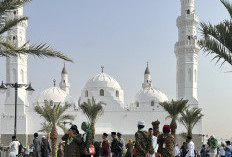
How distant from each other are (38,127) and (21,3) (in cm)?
4288

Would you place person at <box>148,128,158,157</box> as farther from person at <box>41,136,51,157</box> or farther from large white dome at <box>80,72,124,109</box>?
large white dome at <box>80,72,124,109</box>

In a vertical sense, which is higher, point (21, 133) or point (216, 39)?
point (216, 39)

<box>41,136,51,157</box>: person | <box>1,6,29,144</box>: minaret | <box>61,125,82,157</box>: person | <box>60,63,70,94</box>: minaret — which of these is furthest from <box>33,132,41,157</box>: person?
<box>60,63,70,94</box>: minaret

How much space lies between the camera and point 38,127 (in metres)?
51.3

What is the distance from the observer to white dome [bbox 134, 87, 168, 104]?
54.8 m

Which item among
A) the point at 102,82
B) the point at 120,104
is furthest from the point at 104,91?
the point at 120,104

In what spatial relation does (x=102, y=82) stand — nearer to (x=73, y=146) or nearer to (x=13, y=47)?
(x=13, y=47)

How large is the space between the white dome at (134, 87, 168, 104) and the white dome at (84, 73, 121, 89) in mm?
3461

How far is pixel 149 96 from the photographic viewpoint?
180 ft

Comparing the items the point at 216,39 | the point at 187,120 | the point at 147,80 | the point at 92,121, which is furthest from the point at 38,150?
the point at 147,80

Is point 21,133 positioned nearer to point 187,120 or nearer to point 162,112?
point 162,112

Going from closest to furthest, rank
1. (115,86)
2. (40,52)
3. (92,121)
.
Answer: (40,52) → (92,121) → (115,86)

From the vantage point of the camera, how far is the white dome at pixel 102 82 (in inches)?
2215

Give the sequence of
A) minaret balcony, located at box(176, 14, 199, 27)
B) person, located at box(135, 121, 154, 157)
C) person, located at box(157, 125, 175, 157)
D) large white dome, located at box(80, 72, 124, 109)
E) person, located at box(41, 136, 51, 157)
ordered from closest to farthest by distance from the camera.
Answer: person, located at box(135, 121, 154, 157) < person, located at box(157, 125, 175, 157) < person, located at box(41, 136, 51, 157) < minaret balcony, located at box(176, 14, 199, 27) < large white dome, located at box(80, 72, 124, 109)
